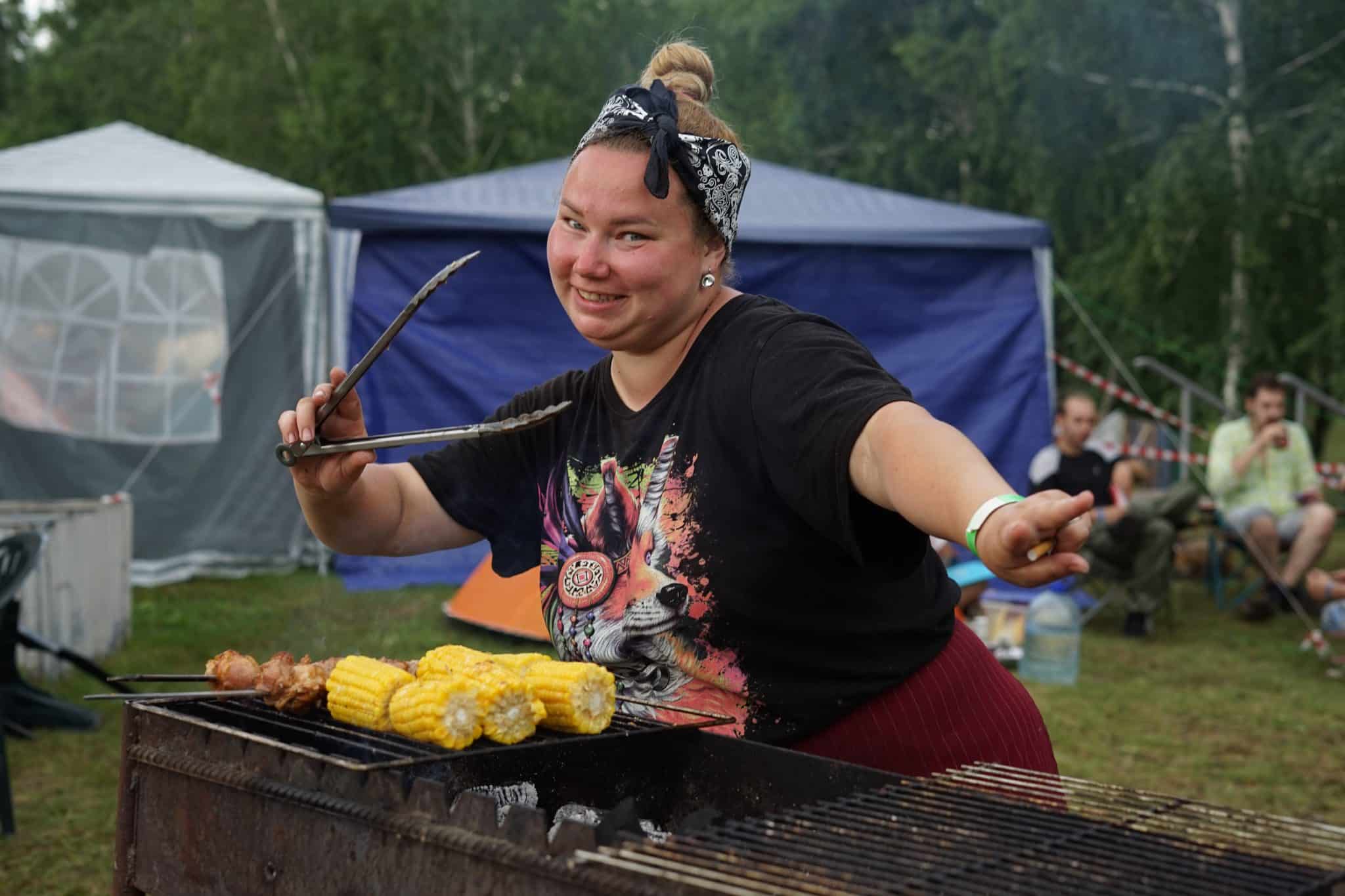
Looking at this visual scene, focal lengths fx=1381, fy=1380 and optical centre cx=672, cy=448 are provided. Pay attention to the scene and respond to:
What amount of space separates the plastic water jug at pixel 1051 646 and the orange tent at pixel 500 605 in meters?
2.67

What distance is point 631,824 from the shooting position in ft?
6.26

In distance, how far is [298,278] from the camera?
391 inches

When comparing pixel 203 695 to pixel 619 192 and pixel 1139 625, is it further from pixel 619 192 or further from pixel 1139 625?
pixel 1139 625

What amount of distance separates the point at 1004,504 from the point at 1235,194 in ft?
45.9

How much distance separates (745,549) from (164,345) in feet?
28.4

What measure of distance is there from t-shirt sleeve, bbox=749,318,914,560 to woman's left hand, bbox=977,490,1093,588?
344mm

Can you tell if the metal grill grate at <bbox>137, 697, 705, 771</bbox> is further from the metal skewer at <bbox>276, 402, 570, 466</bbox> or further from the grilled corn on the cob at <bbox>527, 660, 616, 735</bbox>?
the metal skewer at <bbox>276, 402, 570, 466</bbox>

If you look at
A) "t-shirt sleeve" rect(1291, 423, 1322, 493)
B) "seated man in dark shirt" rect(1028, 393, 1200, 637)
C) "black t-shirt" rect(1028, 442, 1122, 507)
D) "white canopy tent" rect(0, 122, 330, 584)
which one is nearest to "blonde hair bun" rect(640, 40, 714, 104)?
"seated man in dark shirt" rect(1028, 393, 1200, 637)

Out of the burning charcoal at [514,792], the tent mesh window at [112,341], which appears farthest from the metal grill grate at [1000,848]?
the tent mesh window at [112,341]

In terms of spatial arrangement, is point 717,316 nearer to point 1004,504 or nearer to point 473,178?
point 1004,504

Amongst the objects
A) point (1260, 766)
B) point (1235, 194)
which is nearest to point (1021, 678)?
point (1260, 766)

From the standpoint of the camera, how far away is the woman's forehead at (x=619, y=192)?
7.32 feet

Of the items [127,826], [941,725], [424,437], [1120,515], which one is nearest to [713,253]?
[424,437]

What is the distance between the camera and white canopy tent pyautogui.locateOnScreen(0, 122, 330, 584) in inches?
381
